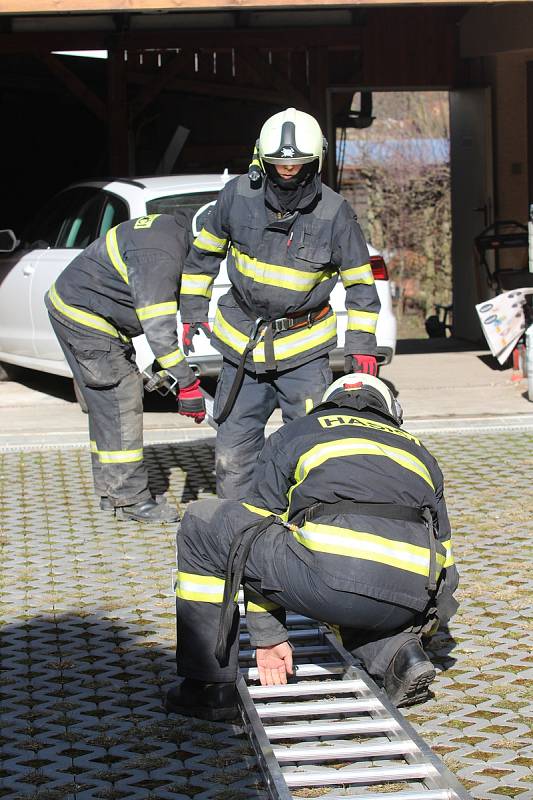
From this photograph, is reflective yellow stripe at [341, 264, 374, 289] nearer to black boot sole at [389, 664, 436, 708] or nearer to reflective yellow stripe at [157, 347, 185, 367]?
reflective yellow stripe at [157, 347, 185, 367]

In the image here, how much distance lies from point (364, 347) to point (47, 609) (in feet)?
5.69

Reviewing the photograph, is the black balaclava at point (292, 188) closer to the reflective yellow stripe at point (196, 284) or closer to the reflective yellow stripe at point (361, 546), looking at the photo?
the reflective yellow stripe at point (196, 284)

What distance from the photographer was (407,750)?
3.77 metres

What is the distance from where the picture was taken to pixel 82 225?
1003cm

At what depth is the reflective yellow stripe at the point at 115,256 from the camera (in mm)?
6516

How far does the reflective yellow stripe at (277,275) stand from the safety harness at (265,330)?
18cm

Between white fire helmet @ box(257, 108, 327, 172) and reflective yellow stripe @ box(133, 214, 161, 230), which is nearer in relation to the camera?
white fire helmet @ box(257, 108, 327, 172)

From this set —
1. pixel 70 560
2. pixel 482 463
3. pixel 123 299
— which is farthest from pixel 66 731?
pixel 482 463

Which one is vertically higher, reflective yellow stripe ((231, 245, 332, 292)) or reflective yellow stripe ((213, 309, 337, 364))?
reflective yellow stripe ((231, 245, 332, 292))

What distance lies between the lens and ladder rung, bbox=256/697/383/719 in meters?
4.05

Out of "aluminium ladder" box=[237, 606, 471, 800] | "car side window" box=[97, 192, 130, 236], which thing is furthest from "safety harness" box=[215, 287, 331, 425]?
"car side window" box=[97, 192, 130, 236]

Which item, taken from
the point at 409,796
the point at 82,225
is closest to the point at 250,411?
the point at 409,796

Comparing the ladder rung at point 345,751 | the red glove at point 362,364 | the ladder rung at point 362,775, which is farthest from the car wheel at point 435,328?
the ladder rung at point 362,775

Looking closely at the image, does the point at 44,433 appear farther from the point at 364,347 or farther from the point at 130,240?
the point at 364,347
